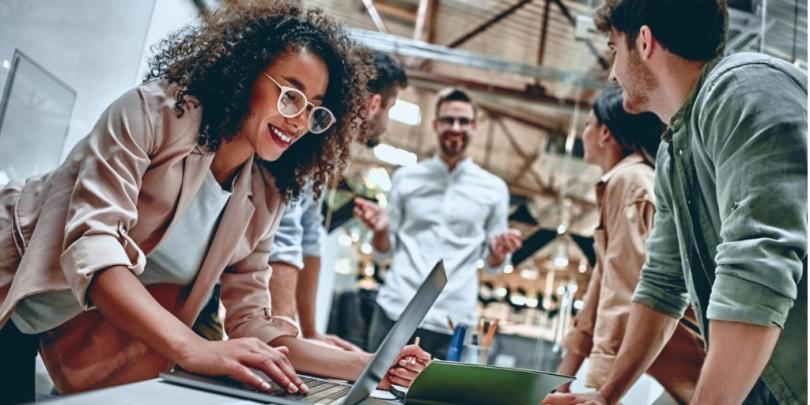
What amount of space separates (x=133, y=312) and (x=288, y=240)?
127 centimetres

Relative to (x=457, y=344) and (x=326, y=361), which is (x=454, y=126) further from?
(x=326, y=361)

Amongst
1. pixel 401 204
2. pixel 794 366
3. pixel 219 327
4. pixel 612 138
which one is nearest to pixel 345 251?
pixel 401 204

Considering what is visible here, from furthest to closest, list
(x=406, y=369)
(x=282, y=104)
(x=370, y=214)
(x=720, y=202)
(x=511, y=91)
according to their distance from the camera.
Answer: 1. (x=511, y=91)
2. (x=370, y=214)
3. (x=282, y=104)
4. (x=406, y=369)
5. (x=720, y=202)

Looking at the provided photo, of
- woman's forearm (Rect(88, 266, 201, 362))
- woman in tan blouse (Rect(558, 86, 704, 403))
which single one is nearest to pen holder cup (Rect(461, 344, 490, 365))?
woman in tan blouse (Rect(558, 86, 704, 403))

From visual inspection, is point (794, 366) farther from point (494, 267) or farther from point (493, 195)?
point (493, 195)

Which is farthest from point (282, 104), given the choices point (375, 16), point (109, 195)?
point (375, 16)

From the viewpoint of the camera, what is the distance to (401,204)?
316 cm

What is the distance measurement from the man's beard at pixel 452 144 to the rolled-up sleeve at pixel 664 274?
71.9 inches

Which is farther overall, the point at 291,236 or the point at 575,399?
the point at 291,236

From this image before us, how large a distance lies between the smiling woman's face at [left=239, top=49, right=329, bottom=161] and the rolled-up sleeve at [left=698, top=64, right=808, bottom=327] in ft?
2.42

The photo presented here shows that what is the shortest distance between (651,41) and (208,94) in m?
0.83

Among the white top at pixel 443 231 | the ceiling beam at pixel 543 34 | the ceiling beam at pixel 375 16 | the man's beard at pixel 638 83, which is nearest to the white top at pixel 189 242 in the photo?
the man's beard at pixel 638 83

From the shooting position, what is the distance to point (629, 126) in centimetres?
220

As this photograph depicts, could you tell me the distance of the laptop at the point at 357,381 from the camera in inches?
32.0
